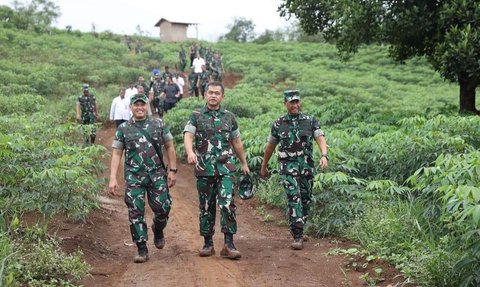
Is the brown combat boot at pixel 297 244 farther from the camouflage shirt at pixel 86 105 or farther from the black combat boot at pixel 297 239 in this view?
the camouflage shirt at pixel 86 105

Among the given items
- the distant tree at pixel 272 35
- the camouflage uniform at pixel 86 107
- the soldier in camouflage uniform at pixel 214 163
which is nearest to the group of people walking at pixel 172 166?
the soldier in camouflage uniform at pixel 214 163

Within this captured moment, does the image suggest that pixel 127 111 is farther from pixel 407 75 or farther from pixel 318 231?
pixel 407 75

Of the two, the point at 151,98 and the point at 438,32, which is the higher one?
the point at 438,32

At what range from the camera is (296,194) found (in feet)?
21.0

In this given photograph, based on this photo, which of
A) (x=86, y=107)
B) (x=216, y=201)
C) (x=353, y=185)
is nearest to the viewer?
(x=216, y=201)

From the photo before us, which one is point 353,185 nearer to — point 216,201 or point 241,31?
point 216,201

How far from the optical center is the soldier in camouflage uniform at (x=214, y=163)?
580 centimetres

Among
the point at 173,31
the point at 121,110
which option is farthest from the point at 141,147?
the point at 173,31

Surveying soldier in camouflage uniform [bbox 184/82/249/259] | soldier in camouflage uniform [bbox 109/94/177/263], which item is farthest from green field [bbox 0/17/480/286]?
soldier in camouflage uniform [bbox 184/82/249/259]

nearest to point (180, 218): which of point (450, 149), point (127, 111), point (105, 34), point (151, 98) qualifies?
point (450, 149)

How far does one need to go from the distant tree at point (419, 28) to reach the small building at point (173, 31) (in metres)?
44.2

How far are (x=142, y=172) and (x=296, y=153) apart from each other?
1882 millimetres

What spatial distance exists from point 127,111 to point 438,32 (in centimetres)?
756

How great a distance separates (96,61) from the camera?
30.5 m
